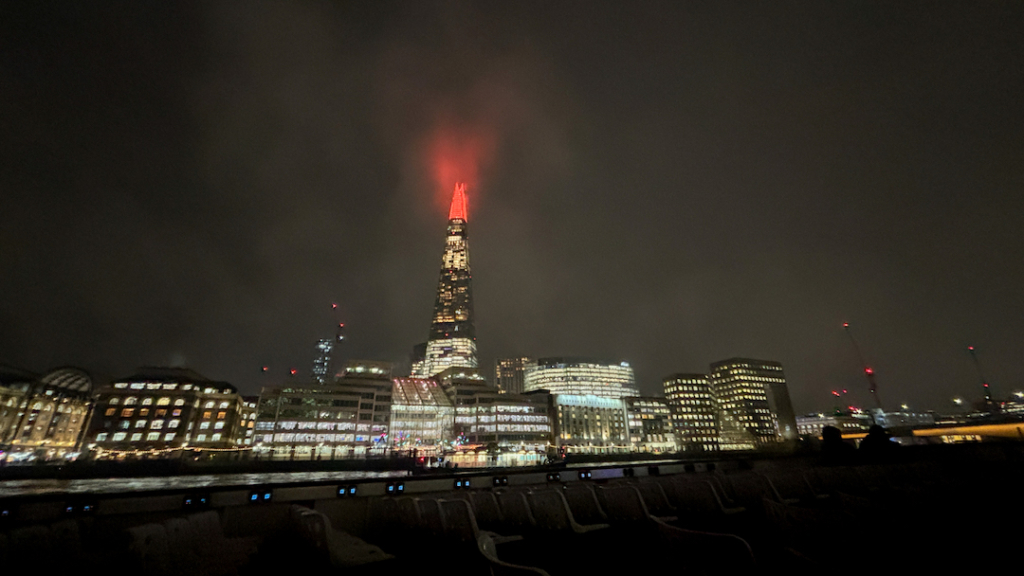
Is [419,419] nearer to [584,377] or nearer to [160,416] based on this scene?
[160,416]

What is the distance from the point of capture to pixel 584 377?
18125 centimetres

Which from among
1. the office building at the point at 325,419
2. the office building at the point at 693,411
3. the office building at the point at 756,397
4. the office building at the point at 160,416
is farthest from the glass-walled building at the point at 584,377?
the office building at the point at 160,416

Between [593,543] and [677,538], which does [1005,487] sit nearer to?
[593,543]

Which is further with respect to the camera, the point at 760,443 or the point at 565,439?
the point at 760,443

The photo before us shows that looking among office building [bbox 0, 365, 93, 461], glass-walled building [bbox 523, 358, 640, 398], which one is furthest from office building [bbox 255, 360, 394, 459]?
glass-walled building [bbox 523, 358, 640, 398]

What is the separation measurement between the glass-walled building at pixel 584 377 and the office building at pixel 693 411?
2507 centimetres

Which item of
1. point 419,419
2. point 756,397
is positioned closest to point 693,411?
point 756,397

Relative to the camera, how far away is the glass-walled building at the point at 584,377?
17875 cm

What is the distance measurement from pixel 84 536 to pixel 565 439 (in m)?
114

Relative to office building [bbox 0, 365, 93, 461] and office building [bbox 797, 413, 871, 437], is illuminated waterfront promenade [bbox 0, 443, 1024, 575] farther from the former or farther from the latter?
office building [bbox 797, 413, 871, 437]

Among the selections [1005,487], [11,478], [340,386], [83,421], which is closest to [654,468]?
[1005,487]

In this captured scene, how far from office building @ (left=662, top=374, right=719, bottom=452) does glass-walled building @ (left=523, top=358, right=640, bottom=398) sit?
987 inches

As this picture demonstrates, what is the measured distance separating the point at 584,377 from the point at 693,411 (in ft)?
155

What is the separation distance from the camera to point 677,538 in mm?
2742
